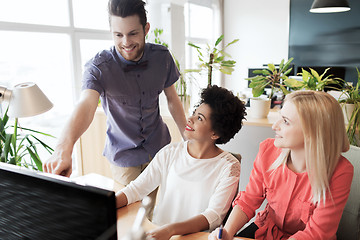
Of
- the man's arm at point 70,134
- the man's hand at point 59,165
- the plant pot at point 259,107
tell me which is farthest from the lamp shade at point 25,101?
the plant pot at point 259,107

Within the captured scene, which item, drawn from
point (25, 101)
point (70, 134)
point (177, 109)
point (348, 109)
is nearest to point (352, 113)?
point (348, 109)

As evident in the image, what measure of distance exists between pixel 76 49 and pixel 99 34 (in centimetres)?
41

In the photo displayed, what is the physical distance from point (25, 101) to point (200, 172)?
2.76ft

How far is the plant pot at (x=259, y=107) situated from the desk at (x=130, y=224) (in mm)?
1344

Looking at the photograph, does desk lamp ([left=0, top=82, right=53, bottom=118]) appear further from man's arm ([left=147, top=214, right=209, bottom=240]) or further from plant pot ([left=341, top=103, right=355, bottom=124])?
plant pot ([left=341, top=103, right=355, bottom=124])

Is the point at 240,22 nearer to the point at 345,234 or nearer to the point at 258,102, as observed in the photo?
the point at 258,102

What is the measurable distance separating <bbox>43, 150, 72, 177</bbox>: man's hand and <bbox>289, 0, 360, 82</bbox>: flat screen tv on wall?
525 cm

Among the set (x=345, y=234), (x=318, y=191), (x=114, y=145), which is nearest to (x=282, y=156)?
(x=318, y=191)

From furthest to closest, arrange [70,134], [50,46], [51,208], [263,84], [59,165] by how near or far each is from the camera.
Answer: [50,46]
[263,84]
[70,134]
[59,165]
[51,208]

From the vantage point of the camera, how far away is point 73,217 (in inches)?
20.2

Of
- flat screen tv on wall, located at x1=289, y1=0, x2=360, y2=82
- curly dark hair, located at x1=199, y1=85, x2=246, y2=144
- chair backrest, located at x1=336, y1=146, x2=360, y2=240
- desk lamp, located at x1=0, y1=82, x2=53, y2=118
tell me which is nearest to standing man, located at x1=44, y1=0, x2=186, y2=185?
desk lamp, located at x1=0, y1=82, x2=53, y2=118

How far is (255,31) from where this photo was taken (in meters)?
6.05

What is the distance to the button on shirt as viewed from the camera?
1.66 meters

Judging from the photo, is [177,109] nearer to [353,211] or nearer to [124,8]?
[124,8]
